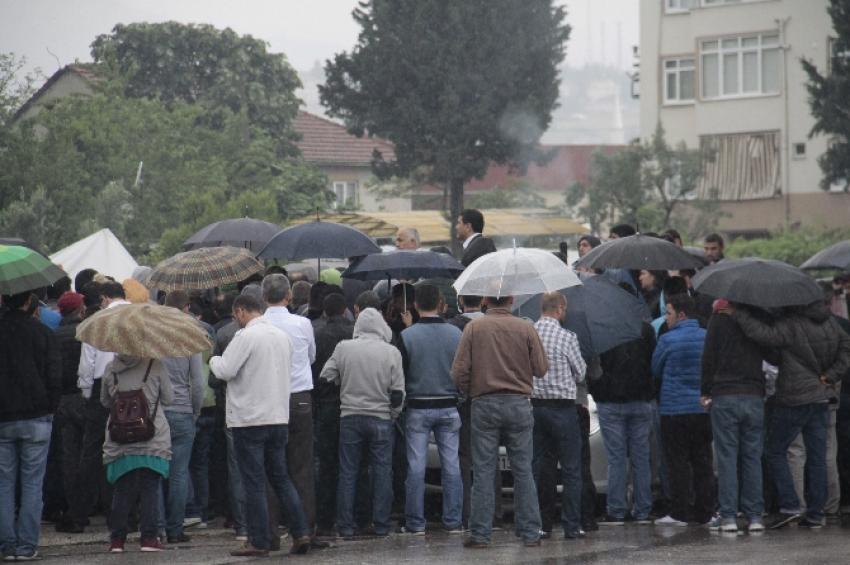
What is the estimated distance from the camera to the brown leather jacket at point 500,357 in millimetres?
12312

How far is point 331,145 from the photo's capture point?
77.4 metres

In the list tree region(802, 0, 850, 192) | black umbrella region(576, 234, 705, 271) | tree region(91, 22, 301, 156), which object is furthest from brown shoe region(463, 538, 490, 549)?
tree region(91, 22, 301, 156)

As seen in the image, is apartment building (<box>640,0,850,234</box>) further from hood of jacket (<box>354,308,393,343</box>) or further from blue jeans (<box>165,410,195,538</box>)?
blue jeans (<box>165,410,195,538</box>)

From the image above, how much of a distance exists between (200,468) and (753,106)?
47.0 metres

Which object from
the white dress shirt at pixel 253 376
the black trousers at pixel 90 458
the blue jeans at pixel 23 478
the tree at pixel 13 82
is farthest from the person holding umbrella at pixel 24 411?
the tree at pixel 13 82

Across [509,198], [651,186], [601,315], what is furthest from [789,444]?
[509,198]

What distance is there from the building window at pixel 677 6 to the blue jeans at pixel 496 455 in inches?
1954

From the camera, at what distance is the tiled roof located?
249ft

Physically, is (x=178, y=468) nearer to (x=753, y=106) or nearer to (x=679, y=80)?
(x=753, y=106)

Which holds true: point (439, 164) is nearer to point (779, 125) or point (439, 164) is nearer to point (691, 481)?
point (779, 125)

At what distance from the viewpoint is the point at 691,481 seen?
1402 cm

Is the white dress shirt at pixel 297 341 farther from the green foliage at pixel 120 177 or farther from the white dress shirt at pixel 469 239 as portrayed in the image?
the green foliage at pixel 120 177

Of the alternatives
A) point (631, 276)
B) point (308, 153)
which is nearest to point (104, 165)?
point (631, 276)

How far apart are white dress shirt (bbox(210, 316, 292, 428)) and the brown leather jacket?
1.36 meters
